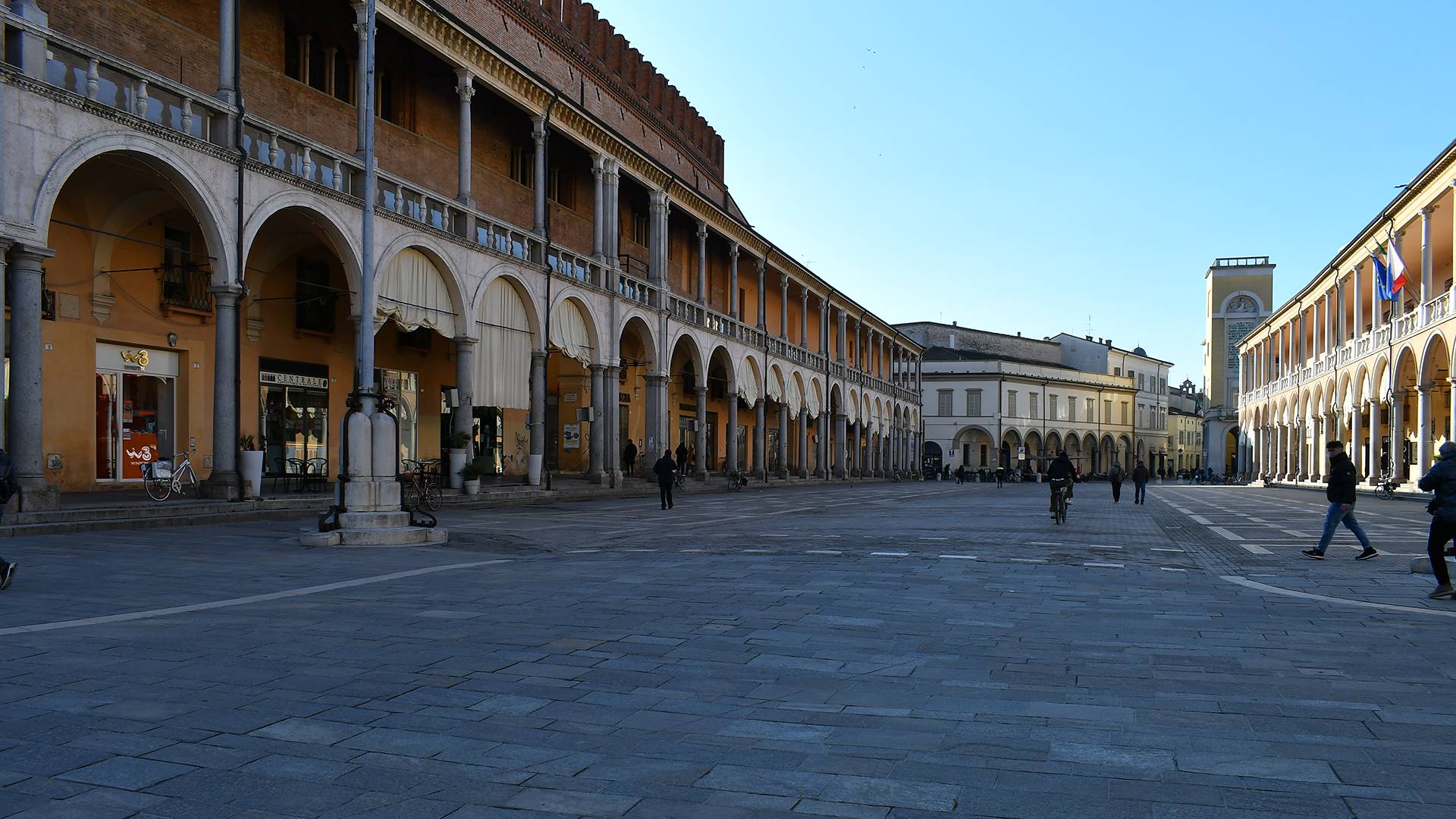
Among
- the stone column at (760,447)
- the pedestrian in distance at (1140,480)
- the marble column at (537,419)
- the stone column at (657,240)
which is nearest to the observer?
the marble column at (537,419)

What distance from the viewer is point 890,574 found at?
10789 millimetres

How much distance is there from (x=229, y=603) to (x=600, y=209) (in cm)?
2350

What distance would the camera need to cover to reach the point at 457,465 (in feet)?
77.4

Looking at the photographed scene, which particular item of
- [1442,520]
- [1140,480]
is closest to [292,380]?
[1442,520]

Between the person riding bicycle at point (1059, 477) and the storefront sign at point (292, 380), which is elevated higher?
the storefront sign at point (292, 380)

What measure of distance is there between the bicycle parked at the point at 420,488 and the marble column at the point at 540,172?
21.6ft

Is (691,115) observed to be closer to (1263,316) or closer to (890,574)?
(890,574)

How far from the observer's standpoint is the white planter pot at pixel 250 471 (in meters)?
17.1

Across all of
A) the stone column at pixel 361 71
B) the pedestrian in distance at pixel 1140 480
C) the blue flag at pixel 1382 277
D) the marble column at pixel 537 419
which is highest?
the stone column at pixel 361 71

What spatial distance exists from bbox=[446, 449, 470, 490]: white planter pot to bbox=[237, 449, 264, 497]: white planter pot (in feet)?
21.1

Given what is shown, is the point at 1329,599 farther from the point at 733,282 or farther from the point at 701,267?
the point at 733,282

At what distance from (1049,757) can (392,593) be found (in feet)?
20.6

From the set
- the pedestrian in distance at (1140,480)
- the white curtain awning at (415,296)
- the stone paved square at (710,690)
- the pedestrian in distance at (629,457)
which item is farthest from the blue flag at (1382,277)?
the white curtain awning at (415,296)

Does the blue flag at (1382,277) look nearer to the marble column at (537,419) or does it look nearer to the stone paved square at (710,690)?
the marble column at (537,419)
